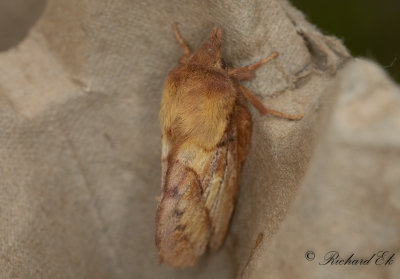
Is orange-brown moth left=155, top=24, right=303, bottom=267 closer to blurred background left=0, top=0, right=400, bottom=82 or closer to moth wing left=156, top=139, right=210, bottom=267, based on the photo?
moth wing left=156, top=139, right=210, bottom=267

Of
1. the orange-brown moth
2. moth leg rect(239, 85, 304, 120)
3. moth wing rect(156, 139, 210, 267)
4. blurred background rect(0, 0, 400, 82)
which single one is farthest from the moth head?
blurred background rect(0, 0, 400, 82)

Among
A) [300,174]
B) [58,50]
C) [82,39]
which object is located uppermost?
[300,174]

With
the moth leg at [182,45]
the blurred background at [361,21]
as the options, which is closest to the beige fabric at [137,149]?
the moth leg at [182,45]

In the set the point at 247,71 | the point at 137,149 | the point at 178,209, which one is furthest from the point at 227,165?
the point at 137,149

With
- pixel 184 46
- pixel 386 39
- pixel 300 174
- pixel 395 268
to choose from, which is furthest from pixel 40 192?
pixel 386 39

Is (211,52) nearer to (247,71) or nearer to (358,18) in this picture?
(247,71)

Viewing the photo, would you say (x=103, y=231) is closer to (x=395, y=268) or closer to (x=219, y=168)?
(x=219, y=168)

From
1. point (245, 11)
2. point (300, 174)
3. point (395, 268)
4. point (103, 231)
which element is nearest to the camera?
point (395, 268)
